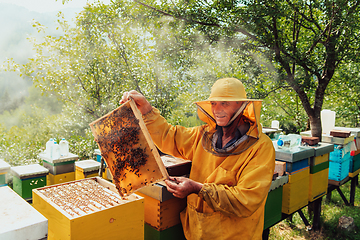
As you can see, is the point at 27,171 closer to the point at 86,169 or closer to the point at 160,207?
the point at 86,169


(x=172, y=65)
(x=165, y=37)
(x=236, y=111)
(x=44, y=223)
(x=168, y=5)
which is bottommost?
(x=44, y=223)

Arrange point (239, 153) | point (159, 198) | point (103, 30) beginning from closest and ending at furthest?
point (239, 153) < point (159, 198) < point (103, 30)

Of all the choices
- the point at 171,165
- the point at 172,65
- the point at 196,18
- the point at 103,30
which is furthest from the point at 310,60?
the point at 103,30

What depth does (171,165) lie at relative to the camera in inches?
80.7

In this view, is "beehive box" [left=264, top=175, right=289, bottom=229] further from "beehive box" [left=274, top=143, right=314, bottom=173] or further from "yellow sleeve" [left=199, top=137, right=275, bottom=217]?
"yellow sleeve" [left=199, top=137, right=275, bottom=217]

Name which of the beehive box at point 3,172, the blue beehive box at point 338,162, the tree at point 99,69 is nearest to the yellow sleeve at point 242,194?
the beehive box at point 3,172

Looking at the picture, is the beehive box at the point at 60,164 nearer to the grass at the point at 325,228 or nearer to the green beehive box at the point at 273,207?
the green beehive box at the point at 273,207

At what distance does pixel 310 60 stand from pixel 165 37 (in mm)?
3071

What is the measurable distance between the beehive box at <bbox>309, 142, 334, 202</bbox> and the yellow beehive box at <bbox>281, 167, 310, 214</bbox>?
0.17 meters

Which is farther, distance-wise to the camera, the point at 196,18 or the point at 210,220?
the point at 196,18

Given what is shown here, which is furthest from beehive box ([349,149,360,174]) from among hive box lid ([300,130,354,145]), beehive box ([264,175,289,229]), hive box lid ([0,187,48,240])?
hive box lid ([0,187,48,240])

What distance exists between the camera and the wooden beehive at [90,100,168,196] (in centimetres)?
159

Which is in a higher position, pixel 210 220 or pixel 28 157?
pixel 210 220

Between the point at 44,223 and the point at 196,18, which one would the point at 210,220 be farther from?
the point at 196,18
